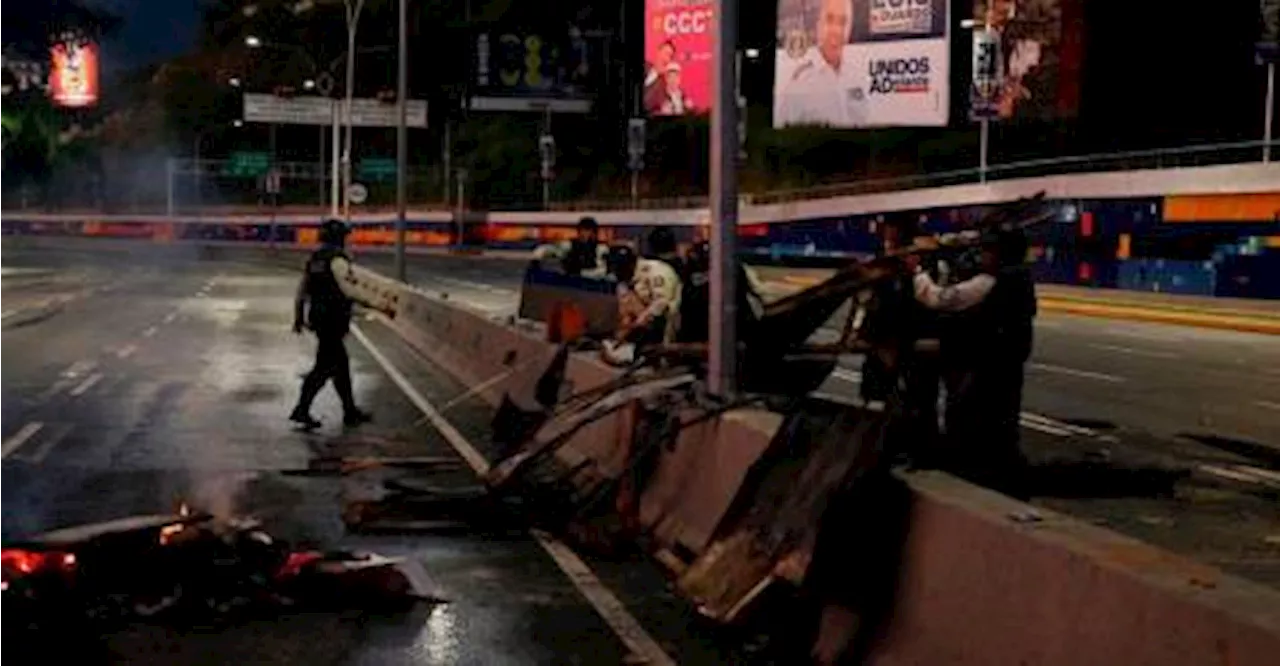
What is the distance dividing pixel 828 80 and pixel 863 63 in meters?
2.57

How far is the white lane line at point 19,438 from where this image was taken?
1478 centimetres

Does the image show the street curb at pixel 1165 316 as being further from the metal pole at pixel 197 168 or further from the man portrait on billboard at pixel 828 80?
the metal pole at pixel 197 168

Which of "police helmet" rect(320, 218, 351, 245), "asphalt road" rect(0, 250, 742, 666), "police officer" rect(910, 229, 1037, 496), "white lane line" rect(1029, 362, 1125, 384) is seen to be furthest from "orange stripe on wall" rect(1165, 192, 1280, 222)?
"police officer" rect(910, 229, 1037, 496)

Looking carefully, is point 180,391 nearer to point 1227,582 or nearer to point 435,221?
point 1227,582

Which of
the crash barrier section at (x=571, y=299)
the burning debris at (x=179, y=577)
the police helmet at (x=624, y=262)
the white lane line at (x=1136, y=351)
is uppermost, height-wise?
the police helmet at (x=624, y=262)

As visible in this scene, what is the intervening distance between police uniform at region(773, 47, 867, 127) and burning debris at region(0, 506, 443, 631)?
5709cm

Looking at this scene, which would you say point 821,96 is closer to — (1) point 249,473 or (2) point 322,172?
(2) point 322,172

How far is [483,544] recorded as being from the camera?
1070cm

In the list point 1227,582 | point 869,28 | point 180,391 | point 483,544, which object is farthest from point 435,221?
point 1227,582

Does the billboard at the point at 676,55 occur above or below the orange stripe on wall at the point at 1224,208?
above

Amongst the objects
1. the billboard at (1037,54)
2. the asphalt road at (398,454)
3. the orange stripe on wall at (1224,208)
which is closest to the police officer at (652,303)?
the asphalt road at (398,454)

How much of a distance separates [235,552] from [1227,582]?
516cm

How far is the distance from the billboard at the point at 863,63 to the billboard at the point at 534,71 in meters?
13.5

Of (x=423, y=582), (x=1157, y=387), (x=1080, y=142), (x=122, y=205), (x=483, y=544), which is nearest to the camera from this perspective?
(x=423, y=582)
